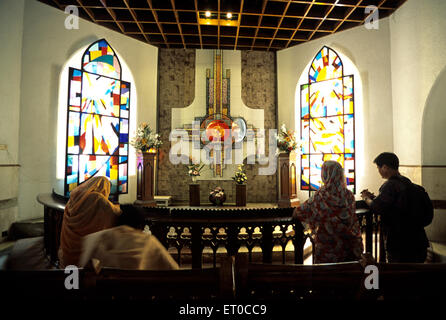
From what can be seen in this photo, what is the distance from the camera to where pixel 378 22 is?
5.77m

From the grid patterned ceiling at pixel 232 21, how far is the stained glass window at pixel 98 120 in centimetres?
97

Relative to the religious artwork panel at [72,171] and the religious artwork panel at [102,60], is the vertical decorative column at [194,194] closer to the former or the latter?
the religious artwork panel at [72,171]

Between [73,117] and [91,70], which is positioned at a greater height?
[91,70]

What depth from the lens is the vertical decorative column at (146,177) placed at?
622 centimetres

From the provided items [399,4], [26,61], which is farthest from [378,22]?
[26,61]

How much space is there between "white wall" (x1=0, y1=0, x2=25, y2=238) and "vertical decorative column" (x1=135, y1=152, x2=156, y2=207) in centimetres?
250

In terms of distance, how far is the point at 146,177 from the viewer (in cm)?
625

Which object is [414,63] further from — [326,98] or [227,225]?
[227,225]

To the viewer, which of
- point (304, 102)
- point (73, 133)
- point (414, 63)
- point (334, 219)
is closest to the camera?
point (334, 219)

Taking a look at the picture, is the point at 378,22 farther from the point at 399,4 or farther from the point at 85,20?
the point at 85,20

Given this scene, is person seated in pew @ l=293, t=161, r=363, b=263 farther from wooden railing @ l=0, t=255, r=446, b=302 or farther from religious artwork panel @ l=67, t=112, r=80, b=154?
religious artwork panel @ l=67, t=112, r=80, b=154

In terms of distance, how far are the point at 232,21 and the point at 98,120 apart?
4516 millimetres

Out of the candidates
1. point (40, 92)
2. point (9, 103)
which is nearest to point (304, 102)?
point (40, 92)
